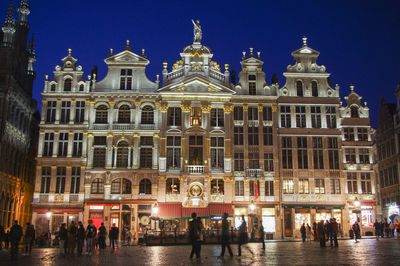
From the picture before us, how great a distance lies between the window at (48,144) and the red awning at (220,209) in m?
18.5

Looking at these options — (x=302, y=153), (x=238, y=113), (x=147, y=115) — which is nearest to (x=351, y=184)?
(x=302, y=153)

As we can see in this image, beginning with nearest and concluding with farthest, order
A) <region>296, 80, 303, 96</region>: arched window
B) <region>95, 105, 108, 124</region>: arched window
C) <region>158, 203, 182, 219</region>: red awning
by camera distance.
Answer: <region>158, 203, 182, 219</region>: red awning < <region>95, 105, 108, 124</region>: arched window < <region>296, 80, 303, 96</region>: arched window

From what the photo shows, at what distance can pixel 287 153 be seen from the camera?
49219 mm

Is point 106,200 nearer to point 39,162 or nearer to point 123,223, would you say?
point 123,223

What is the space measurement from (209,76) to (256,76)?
5.61m

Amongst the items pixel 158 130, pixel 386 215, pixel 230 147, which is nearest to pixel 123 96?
pixel 158 130

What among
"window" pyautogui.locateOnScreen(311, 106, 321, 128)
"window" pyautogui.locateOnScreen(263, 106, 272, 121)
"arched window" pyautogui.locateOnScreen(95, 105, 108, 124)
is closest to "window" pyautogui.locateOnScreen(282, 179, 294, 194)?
"window" pyautogui.locateOnScreen(311, 106, 321, 128)

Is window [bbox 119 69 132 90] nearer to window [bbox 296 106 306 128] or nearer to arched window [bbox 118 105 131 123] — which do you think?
arched window [bbox 118 105 131 123]

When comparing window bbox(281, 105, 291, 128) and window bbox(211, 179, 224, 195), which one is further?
window bbox(281, 105, 291, 128)

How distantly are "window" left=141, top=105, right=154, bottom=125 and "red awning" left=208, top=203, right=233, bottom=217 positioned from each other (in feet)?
37.9

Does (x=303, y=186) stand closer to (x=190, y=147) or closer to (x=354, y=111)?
(x=354, y=111)

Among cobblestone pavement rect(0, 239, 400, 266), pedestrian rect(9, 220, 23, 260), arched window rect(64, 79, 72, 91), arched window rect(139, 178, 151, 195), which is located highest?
arched window rect(64, 79, 72, 91)

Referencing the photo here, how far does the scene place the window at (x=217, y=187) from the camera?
4734 cm

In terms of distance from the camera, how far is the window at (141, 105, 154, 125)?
48872 mm
